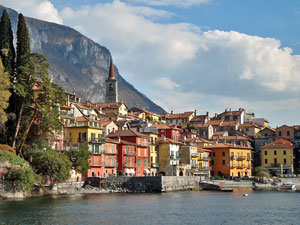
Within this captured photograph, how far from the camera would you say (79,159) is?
76.3m

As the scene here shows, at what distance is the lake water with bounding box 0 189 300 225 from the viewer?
47.1m

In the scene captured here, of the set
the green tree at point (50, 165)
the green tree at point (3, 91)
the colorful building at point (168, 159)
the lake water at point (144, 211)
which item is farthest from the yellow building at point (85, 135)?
the green tree at point (3, 91)

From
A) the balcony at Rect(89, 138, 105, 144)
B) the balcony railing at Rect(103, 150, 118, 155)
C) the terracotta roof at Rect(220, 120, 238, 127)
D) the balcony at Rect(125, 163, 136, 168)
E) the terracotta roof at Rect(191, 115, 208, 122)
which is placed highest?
the terracotta roof at Rect(191, 115, 208, 122)

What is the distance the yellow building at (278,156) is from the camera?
124456mm

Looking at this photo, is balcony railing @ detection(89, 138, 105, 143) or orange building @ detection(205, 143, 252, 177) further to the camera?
orange building @ detection(205, 143, 252, 177)

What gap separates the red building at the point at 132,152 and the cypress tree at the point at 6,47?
26850 mm

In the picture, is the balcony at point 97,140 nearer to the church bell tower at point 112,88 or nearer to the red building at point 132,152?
the red building at point 132,152

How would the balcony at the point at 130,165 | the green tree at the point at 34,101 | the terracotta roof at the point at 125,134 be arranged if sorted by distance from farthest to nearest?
the terracotta roof at the point at 125,134 < the balcony at the point at 130,165 < the green tree at the point at 34,101

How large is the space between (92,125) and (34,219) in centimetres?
3967

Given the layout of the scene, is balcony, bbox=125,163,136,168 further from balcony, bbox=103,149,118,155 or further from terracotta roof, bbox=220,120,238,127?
terracotta roof, bbox=220,120,238,127

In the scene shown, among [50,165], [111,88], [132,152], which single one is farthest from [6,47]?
[111,88]

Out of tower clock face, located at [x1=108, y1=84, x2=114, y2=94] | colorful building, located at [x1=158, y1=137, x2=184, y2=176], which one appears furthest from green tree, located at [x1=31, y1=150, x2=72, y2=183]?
tower clock face, located at [x1=108, y1=84, x2=114, y2=94]

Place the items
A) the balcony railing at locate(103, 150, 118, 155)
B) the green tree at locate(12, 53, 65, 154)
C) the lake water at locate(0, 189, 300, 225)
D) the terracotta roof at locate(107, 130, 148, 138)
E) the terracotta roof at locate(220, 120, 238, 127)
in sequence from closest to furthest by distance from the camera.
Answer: the lake water at locate(0, 189, 300, 225) < the green tree at locate(12, 53, 65, 154) < the balcony railing at locate(103, 150, 118, 155) < the terracotta roof at locate(107, 130, 148, 138) < the terracotta roof at locate(220, 120, 238, 127)

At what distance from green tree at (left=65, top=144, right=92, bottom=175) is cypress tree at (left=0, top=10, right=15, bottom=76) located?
14.7 meters
